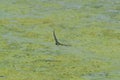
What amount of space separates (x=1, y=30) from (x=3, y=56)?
182 cm

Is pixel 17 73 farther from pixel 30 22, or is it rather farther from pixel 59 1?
pixel 59 1

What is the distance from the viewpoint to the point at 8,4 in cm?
1150

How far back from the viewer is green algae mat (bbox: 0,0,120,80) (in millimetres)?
6641

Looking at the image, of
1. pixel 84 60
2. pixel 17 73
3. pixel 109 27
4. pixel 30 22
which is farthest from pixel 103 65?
pixel 30 22

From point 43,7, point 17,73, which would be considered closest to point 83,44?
point 17,73

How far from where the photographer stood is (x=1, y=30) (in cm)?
911

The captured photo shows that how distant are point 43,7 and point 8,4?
822 mm

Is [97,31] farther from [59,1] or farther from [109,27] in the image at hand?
[59,1]

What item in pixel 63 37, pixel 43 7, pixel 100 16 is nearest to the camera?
pixel 63 37

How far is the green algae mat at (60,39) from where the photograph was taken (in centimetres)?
664

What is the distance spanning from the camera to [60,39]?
8.52 meters

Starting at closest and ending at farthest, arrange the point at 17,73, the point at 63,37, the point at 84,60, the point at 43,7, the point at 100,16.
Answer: the point at 17,73
the point at 84,60
the point at 63,37
the point at 100,16
the point at 43,7

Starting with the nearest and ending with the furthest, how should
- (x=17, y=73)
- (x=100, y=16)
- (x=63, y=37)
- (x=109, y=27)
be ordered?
1. (x=17, y=73)
2. (x=63, y=37)
3. (x=109, y=27)
4. (x=100, y=16)

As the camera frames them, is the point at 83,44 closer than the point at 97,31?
Yes
